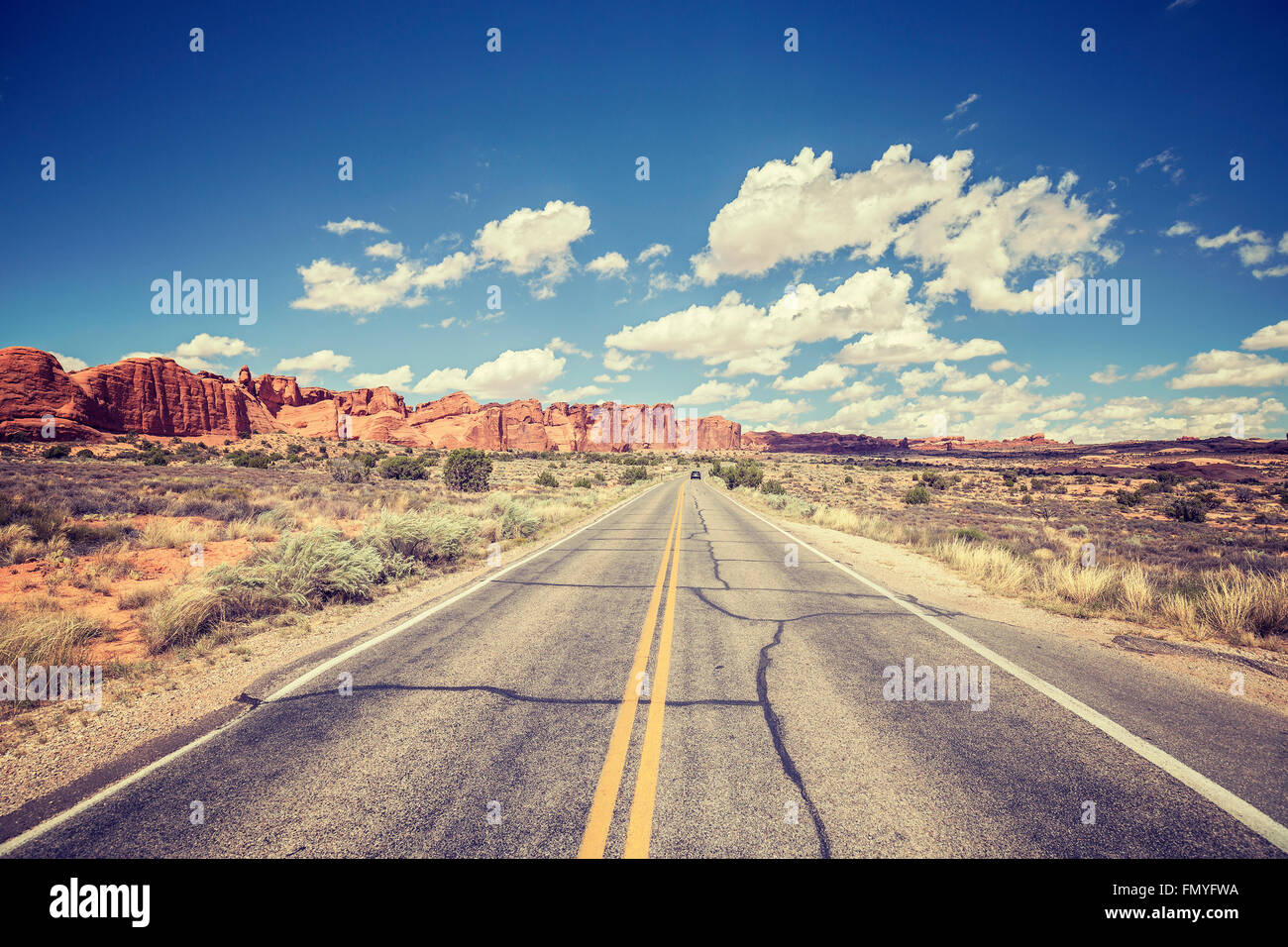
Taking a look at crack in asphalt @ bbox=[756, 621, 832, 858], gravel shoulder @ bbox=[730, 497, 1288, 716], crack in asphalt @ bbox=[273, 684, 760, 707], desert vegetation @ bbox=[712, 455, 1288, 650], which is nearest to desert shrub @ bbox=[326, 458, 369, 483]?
desert vegetation @ bbox=[712, 455, 1288, 650]

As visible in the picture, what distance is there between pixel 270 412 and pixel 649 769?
138386 millimetres

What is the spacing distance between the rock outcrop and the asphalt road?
3010 inches

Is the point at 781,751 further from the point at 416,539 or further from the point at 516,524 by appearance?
the point at 516,524

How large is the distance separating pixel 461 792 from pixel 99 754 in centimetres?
299

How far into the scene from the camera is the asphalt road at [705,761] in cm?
253

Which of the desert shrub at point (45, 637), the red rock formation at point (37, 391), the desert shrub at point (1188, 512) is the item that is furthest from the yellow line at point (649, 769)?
the red rock formation at point (37, 391)

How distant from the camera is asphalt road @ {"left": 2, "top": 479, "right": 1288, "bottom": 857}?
253 cm

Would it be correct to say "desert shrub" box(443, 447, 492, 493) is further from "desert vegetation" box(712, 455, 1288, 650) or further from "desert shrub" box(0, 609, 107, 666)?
"desert shrub" box(0, 609, 107, 666)

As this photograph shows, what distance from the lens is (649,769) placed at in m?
3.11

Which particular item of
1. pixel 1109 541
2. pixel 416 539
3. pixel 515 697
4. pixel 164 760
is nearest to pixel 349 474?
pixel 416 539

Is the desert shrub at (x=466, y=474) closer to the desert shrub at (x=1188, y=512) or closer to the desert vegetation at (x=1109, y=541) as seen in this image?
the desert vegetation at (x=1109, y=541)

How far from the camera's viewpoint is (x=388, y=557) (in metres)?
9.20

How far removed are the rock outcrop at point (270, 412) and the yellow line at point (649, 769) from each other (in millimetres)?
77952
